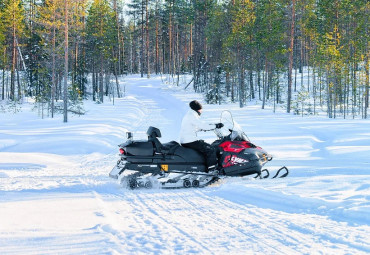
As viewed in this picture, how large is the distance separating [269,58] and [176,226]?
2975 centimetres

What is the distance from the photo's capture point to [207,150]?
25.4ft

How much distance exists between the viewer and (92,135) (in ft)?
51.7

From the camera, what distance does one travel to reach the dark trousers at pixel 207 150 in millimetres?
7736

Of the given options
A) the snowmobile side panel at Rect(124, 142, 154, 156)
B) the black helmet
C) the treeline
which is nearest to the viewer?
the snowmobile side panel at Rect(124, 142, 154, 156)

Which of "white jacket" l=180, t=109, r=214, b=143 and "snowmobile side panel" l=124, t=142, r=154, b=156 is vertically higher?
"white jacket" l=180, t=109, r=214, b=143

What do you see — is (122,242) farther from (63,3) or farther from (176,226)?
(63,3)

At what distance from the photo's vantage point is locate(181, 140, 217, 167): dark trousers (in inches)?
305

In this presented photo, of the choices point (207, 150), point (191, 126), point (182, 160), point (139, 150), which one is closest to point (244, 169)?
point (207, 150)

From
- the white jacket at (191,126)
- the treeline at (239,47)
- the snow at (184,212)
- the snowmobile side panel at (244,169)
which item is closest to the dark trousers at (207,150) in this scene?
the white jacket at (191,126)

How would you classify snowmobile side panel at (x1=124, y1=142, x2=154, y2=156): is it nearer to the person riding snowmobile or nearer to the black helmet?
the person riding snowmobile

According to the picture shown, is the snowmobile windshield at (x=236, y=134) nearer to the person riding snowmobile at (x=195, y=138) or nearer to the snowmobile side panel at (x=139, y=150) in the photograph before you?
the person riding snowmobile at (x=195, y=138)

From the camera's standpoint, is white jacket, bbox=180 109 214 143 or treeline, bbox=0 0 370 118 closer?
white jacket, bbox=180 109 214 143

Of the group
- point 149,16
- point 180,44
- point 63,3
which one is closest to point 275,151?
point 63,3

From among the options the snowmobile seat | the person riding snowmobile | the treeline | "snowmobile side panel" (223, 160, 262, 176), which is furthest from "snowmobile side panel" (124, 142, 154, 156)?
the treeline
